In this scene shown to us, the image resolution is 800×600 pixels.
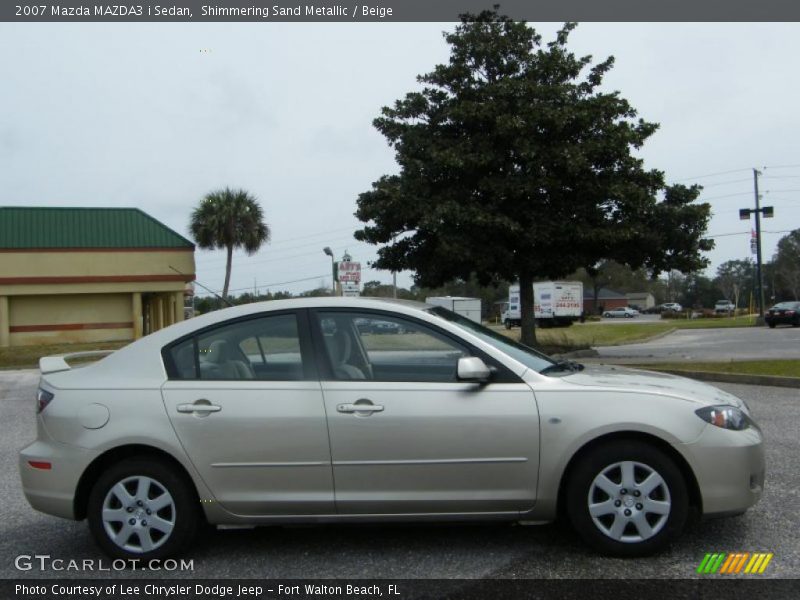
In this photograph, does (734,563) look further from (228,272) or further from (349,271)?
(228,272)

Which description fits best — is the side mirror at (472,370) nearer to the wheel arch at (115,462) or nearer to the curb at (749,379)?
the wheel arch at (115,462)

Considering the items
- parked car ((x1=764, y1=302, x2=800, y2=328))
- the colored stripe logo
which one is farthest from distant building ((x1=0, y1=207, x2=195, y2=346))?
the colored stripe logo

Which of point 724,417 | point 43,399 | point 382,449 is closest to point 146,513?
point 43,399

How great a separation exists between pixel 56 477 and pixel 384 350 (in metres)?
2.07

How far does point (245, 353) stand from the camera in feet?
14.9

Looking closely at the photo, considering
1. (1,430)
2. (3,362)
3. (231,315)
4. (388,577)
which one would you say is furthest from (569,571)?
(3,362)

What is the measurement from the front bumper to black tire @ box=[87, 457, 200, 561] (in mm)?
2873

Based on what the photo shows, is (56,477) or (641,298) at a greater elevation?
(641,298)

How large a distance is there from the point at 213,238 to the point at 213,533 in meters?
34.0

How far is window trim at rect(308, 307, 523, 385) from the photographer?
4281 mm

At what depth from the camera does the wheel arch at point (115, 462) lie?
14.1 feet

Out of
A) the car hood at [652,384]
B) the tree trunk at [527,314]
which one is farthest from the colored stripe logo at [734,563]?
the tree trunk at [527,314]

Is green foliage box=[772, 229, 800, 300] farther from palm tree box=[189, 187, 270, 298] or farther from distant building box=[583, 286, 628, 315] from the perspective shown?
palm tree box=[189, 187, 270, 298]

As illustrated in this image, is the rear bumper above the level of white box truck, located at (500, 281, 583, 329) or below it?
below
